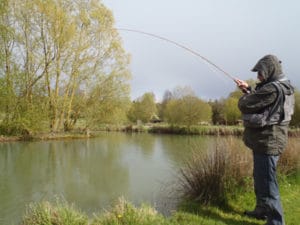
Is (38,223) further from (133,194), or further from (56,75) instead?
(56,75)

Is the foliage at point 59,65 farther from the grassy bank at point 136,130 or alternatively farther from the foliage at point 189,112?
the foliage at point 189,112

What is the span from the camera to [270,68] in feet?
10.6

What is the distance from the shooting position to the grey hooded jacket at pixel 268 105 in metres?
3.12

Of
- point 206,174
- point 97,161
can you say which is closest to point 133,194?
point 206,174

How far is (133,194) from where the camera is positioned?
18.1ft

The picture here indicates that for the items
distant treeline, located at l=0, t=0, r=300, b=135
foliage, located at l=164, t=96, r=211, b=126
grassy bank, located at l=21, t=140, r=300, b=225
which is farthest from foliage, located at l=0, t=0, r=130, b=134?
grassy bank, located at l=21, t=140, r=300, b=225

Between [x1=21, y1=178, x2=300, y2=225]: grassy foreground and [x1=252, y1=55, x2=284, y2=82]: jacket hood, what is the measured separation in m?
1.75

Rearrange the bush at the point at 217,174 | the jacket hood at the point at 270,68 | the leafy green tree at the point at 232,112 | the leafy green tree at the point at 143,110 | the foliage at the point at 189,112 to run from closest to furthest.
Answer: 1. the jacket hood at the point at 270,68
2. the bush at the point at 217,174
3. the leafy green tree at the point at 232,112
4. the foliage at the point at 189,112
5. the leafy green tree at the point at 143,110

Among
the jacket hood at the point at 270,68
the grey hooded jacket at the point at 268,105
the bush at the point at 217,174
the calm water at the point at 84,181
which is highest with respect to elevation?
the jacket hood at the point at 270,68

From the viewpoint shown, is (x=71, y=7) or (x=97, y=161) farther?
(x=71, y=7)

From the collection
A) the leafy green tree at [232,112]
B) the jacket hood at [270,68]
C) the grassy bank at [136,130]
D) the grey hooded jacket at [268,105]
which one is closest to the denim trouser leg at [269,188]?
the grey hooded jacket at [268,105]

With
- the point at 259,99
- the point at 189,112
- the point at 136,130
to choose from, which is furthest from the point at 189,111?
the point at 259,99

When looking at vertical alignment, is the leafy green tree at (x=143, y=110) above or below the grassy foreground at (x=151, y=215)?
above

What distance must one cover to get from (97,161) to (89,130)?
12.8 meters
